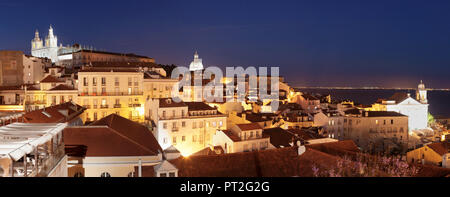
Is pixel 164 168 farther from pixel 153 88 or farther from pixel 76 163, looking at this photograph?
pixel 153 88

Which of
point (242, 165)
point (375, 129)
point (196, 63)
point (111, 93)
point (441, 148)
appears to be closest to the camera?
point (242, 165)

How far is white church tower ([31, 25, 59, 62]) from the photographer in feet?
314

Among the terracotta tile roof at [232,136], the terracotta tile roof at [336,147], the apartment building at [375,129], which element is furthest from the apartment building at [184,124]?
the apartment building at [375,129]

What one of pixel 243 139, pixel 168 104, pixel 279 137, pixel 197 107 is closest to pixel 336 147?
pixel 243 139

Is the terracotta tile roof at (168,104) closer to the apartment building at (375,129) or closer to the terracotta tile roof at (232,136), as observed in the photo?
the terracotta tile roof at (232,136)

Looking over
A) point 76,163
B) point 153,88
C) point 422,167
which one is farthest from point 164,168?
point 153,88

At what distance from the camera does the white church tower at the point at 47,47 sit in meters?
95.8

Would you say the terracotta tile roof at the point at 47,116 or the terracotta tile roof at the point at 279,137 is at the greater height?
the terracotta tile roof at the point at 47,116

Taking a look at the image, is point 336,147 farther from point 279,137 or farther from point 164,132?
point 164,132

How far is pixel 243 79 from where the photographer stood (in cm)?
9056

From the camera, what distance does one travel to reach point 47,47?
9706 cm

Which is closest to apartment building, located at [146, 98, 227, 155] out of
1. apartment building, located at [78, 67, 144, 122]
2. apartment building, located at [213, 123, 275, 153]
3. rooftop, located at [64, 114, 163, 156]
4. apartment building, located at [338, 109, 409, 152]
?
apartment building, located at [213, 123, 275, 153]

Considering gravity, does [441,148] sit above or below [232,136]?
below
